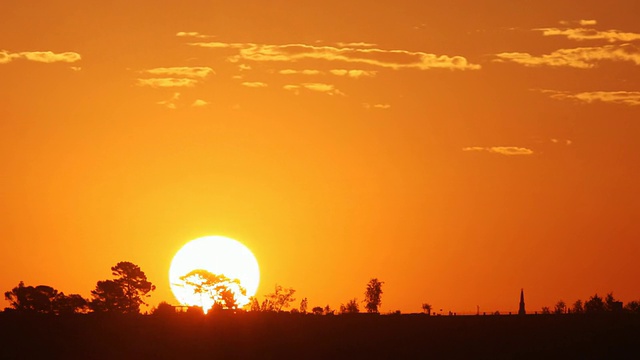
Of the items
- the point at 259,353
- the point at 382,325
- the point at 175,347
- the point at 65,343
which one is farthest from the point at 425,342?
the point at 65,343

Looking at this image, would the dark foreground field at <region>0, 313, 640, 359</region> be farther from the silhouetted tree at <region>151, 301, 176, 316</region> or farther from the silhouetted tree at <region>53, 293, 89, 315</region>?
the silhouetted tree at <region>53, 293, 89, 315</region>

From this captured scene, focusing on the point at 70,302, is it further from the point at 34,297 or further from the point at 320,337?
the point at 320,337

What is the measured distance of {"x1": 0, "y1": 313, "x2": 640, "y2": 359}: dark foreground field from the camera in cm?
8688

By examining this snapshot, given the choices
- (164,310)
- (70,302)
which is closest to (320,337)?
(164,310)

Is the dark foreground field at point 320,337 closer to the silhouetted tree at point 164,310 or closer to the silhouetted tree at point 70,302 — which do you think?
the silhouetted tree at point 164,310

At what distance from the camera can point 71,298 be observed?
445 feet

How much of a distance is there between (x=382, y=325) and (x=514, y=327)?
982 centimetres

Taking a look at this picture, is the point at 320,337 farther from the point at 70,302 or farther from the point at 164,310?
the point at 70,302

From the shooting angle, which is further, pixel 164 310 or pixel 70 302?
pixel 70 302

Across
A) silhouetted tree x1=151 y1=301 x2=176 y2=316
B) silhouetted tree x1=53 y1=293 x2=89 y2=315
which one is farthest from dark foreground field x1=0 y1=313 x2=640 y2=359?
silhouetted tree x1=53 y1=293 x2=89 y2=315

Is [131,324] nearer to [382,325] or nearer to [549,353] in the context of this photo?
[382,325]

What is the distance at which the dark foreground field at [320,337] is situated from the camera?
86.9 m

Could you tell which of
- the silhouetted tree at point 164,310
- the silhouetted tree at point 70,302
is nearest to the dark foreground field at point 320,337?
the silhouetted tree at point 164,310

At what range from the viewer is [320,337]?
92312 mm
